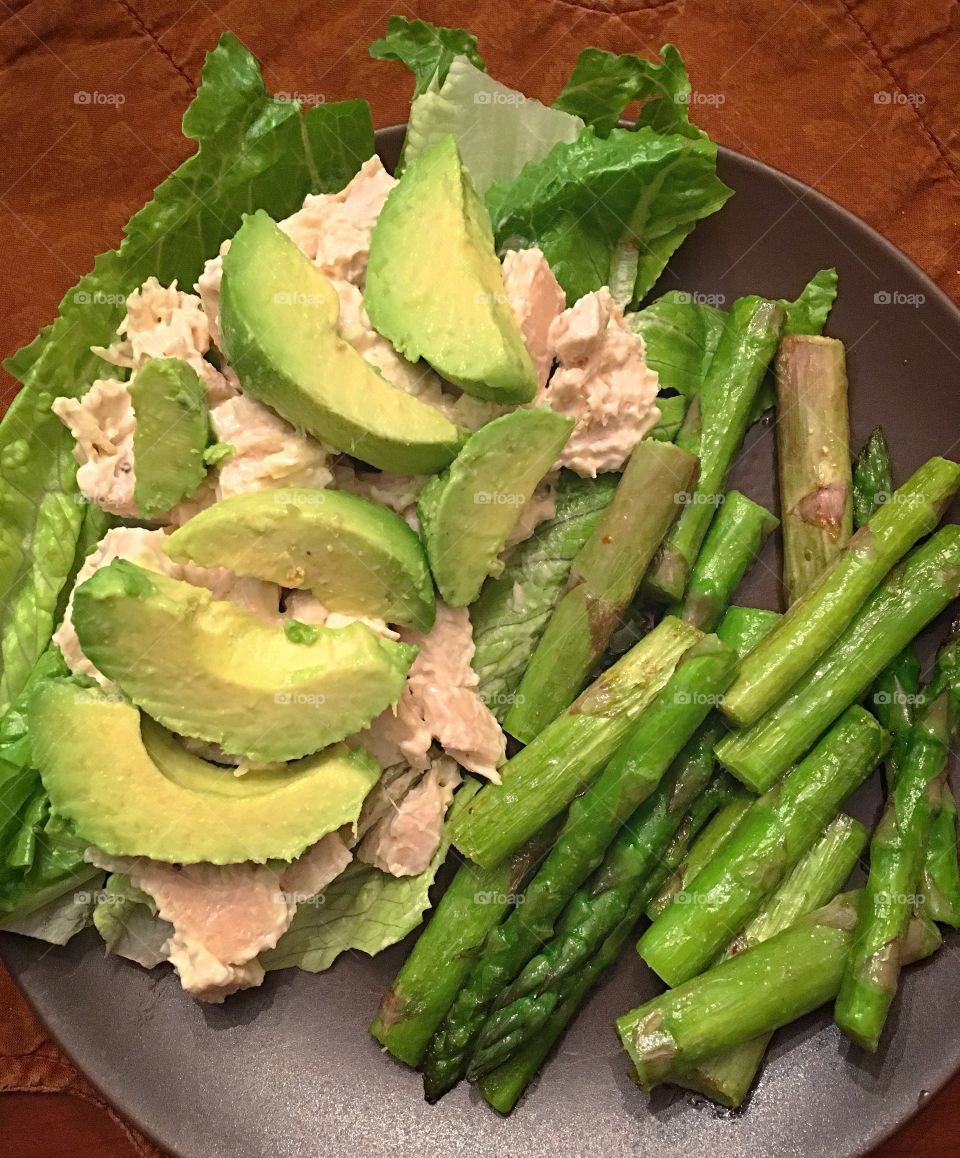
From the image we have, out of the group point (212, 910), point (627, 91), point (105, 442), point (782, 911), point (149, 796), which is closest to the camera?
point (149, 796)

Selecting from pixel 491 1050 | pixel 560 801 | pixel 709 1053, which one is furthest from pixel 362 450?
pixel 709 1053

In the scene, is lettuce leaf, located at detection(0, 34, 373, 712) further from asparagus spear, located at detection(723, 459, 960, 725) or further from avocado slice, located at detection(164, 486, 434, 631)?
asparagus spear, located at detection(723, 459, 960, 725)

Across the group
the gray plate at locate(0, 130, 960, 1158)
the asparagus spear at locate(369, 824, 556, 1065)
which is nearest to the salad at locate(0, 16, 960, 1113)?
the asparagus spear at locate(369, 824, 556, 1065)

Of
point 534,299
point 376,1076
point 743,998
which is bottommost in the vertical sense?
point 376,1076

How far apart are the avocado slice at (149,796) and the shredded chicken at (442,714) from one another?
0.18 metres

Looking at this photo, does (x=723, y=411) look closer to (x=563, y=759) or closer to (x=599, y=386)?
(x=599, y=386)

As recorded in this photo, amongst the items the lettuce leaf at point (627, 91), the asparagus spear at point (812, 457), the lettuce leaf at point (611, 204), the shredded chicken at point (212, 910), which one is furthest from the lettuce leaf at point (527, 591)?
the lettuce leaf at point (627, 91)

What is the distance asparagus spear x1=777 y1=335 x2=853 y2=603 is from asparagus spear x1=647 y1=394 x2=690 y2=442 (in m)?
0.31

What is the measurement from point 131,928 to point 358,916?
641mm

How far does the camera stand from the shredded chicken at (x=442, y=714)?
108 inches

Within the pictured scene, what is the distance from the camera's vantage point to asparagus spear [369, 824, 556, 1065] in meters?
2.81

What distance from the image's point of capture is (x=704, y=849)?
2.85 meters

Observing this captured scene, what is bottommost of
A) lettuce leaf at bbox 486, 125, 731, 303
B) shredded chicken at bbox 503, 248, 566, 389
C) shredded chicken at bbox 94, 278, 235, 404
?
shredded chicken at bbox 94, 278, 235, 404

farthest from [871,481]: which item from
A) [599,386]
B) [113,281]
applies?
[113,281]
